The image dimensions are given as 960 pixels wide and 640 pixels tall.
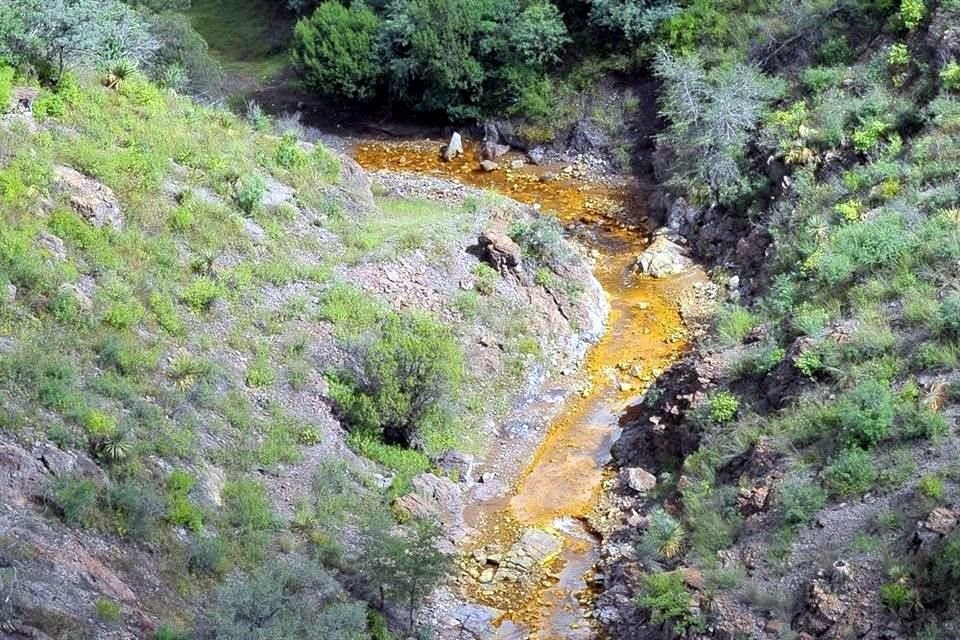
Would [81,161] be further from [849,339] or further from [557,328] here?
[849,339]

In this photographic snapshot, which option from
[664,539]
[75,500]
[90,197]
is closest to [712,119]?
[664,539]

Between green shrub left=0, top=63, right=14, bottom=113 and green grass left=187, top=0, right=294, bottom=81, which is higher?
green shrub left=0, top=63, right=14, bottom=113

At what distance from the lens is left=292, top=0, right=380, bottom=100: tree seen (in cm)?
4097

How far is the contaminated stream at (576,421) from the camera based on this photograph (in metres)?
20.0

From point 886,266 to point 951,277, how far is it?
1598mm

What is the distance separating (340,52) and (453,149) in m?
5.56

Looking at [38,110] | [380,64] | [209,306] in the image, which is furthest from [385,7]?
[209,306]

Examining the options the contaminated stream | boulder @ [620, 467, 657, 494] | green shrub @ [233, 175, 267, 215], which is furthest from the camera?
green shrub @ [233, 175, 267, 215]

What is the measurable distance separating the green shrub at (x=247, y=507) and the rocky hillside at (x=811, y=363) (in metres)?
5.97

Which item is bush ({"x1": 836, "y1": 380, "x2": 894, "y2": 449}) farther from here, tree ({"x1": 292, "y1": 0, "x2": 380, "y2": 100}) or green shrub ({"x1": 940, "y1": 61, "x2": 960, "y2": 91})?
tree ({"x1": 292, "y1": 0, "x2": 380, "y2": 100})

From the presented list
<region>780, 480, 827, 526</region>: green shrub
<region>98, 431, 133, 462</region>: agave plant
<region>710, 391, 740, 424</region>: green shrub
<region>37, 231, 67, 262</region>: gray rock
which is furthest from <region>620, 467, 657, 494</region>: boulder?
<region>37, 231, 67, 262</region>: gray rock

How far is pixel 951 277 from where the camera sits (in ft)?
72.6

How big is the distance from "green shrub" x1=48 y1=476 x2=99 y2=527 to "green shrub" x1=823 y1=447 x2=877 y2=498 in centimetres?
1155

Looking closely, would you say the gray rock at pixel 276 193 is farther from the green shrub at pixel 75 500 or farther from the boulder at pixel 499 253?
the green shrub at pixel 75 500
